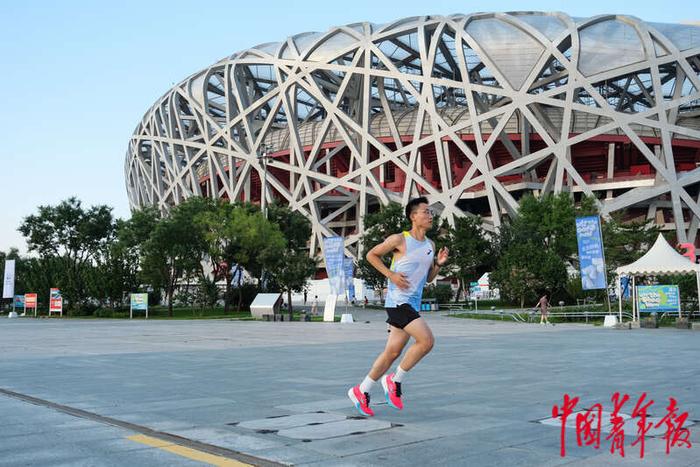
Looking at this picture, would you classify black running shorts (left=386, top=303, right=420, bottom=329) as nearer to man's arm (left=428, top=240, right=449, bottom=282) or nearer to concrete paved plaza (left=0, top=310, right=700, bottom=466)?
man's arm (left=428, top=240, right=449, bottom=282)

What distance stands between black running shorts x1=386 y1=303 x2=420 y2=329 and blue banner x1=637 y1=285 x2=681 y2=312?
20334mm

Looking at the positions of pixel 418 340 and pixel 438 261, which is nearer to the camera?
pixel 418 340

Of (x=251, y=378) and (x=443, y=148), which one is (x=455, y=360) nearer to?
(x=251, y=378)

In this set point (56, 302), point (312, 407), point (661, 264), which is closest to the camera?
point (312, 407)

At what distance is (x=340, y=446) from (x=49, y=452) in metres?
1.95

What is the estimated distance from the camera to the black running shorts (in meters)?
6.07

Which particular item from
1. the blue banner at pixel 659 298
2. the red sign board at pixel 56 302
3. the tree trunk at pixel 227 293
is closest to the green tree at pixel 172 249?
the tree trunk at pixel 227 293

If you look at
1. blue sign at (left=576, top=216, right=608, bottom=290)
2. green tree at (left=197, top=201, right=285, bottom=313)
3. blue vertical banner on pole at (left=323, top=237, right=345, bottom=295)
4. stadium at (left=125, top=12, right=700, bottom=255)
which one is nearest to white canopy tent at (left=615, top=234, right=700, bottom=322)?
blue sign at (left=576, top=216, right=608, bottom=290)

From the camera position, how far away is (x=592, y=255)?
24.3 m

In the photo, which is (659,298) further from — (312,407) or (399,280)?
(399,280)

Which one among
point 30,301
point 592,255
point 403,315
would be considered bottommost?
point 30,301

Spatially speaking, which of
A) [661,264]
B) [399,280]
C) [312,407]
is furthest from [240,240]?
[399,280]

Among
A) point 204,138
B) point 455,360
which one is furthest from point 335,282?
point 204,138

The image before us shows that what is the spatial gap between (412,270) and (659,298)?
68.1 feet
